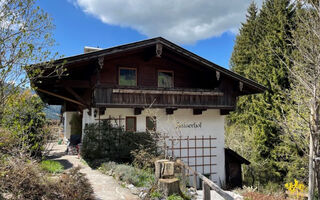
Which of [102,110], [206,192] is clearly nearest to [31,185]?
[206,192]

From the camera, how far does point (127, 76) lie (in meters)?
11.5

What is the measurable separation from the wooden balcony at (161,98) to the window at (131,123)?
44.3 inches

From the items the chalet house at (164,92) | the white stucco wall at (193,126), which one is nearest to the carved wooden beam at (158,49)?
the chalet house at (164,92)

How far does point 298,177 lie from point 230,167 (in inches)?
191

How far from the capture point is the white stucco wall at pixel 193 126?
1130 centimetres

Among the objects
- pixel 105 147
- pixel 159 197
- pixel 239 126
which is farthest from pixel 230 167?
pixel 239 126

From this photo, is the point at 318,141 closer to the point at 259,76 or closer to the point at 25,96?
the point at 25,96

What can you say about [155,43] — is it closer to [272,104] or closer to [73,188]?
[73,188]

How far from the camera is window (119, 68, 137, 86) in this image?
11.3 meters

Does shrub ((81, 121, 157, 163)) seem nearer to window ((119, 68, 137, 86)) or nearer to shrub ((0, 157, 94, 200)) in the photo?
window ((119, 68, 137, 86))

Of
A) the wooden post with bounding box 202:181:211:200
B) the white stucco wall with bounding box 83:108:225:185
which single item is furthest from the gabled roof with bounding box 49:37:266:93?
the wooden post with bounding box 202:181:211:200

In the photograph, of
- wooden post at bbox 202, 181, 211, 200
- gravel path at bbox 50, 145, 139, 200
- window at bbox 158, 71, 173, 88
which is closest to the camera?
wooden post at bbox 202, 181, 211, 200

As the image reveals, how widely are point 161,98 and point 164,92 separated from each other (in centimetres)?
→ 32

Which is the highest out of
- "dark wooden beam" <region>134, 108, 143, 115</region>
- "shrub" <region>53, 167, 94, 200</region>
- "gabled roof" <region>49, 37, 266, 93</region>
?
"gabled roof" <region>49, 37, 266, 93</region>
